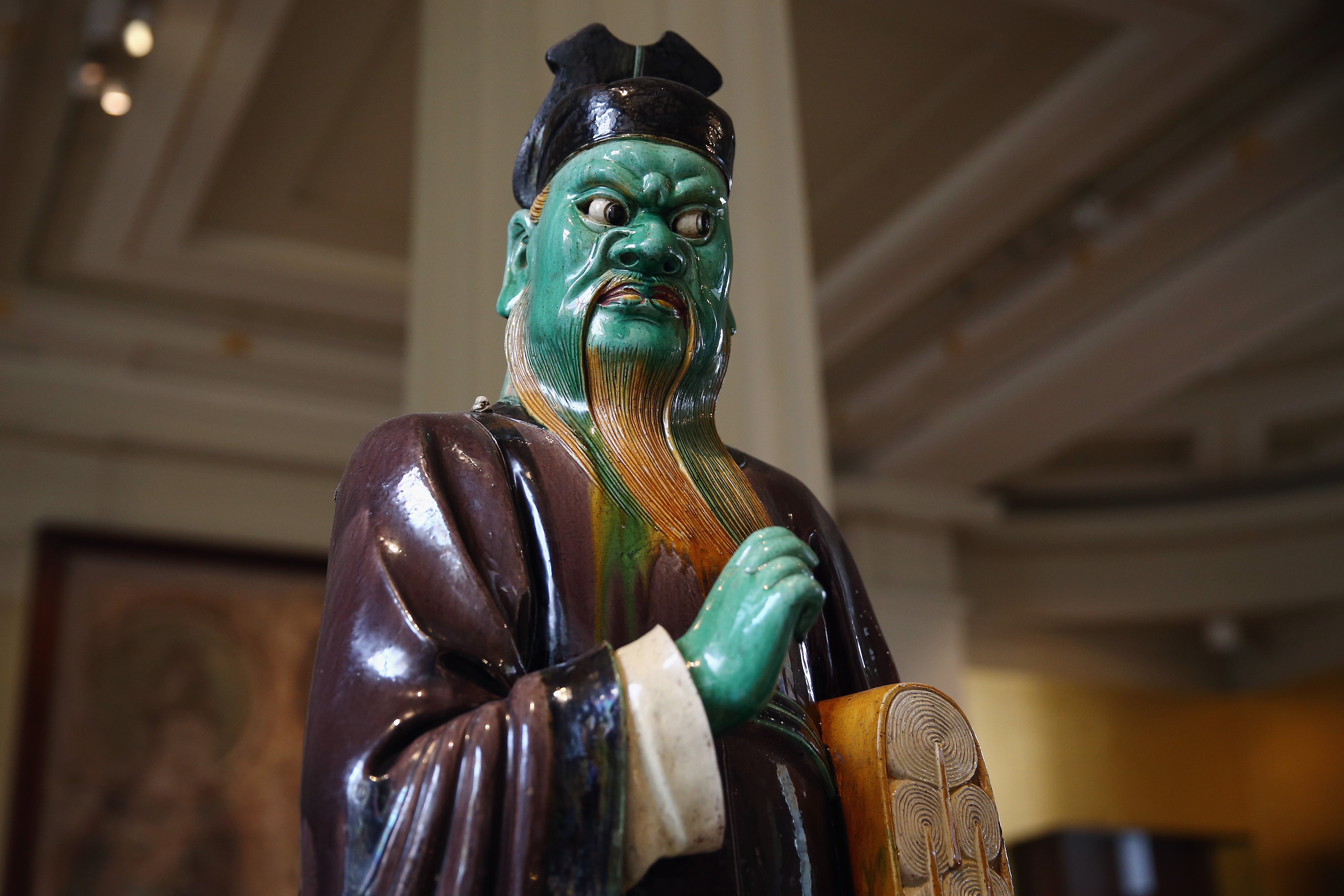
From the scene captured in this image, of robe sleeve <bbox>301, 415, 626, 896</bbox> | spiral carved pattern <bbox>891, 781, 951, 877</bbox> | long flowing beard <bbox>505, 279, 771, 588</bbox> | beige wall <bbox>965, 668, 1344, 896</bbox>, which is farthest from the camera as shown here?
beige wall <bbox>965, 668, 1344, 896</bbox>

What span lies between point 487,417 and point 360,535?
0.25 m

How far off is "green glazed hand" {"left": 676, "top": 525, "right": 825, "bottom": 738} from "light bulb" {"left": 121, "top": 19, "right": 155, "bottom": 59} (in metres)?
4.62

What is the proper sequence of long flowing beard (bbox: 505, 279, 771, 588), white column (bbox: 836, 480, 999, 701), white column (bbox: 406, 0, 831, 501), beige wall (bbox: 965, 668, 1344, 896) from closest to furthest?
1. long flowing beard (bbox: 505, 279, 771, 588)
2. white column (bbox: 406, 0, 831, 501)
3. white column (bbox: 836, 480, 999, 701)
4. beige wall (bbox: 965, 668, 1344, 896)

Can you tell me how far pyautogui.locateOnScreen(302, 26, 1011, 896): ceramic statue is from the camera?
1.30 m

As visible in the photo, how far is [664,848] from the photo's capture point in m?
1.31

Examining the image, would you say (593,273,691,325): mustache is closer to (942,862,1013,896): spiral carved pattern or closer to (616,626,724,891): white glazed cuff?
(616,626,724,891): white glazed cuff

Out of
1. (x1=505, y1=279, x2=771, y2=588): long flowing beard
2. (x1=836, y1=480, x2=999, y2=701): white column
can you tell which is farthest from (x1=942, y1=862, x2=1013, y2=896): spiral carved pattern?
(x1=836, y1=480, x2=999, y2=701): white column

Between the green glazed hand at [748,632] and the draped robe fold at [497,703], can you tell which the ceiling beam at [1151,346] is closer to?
the draped robe fold at [497,703]

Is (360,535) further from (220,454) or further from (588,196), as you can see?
(220,454)

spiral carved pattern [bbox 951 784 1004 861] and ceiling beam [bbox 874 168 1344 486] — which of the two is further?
ceiling beam [bbox 874 168 1344 486]

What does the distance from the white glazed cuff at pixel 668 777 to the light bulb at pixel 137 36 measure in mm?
4666

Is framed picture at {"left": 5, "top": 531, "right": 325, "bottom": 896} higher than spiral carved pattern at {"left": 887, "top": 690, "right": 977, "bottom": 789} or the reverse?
higher

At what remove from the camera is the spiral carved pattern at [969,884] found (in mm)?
1477

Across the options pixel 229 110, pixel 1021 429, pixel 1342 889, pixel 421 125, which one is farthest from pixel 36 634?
pixel 1342 889
